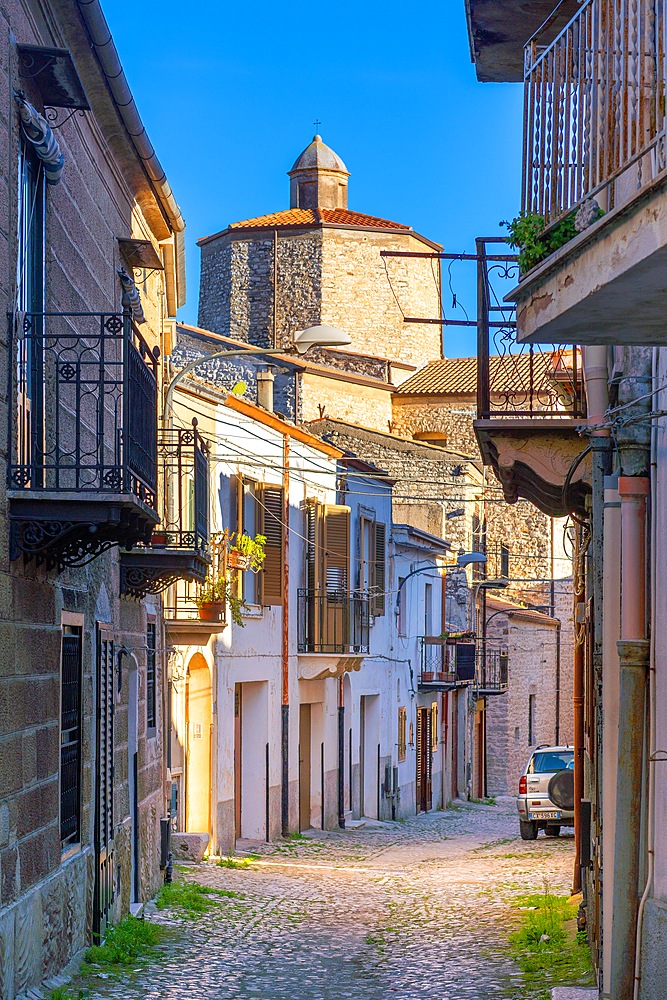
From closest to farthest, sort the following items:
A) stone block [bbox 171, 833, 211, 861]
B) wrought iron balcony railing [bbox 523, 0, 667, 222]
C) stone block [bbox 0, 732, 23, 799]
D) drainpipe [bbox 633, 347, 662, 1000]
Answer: wrought iron balcony railing [bbox 523, 0, 667, 222], stone block [bbox 0, 732, 23, 799], drainpipe [bbox 633, 347, 662, 1000], stone block [bbox 171, 833, 211, 861]

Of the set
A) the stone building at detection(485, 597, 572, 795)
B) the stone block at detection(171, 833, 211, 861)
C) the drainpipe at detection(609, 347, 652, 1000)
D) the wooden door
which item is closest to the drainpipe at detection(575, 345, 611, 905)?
the drainpipe at detection(609, 347, 652, 1000)

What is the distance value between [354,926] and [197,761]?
6060mm

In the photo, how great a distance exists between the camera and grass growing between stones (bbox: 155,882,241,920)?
45.2 feet

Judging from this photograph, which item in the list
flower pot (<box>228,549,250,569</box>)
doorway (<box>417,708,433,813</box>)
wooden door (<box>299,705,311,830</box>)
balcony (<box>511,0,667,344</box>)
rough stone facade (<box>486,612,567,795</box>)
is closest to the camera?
balcony (<box>511,0,667,344</box>)

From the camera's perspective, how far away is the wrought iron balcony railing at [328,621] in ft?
78.1

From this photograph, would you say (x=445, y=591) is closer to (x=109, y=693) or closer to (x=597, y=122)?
(x=109, y=693)

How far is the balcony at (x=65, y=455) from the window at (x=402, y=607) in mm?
21614

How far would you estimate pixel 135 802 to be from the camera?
1334 cm

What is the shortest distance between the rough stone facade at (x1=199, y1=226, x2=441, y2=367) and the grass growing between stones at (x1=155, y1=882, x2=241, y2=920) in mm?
35726

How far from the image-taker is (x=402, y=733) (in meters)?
31.4

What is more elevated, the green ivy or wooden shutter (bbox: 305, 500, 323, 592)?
the green ivy

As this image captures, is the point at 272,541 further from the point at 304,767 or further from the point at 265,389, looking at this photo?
the point at 265,389

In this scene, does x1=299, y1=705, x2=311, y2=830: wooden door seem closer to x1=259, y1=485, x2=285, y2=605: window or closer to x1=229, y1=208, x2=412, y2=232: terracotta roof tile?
x1=259, y1=485, x2=285, y2=605: window

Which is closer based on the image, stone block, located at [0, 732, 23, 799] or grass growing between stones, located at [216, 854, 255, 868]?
stone block, located at [0, 732, 23, 799]
